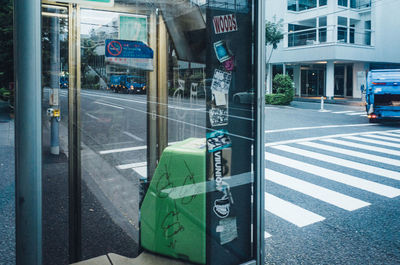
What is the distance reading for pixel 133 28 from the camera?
9.93 feet

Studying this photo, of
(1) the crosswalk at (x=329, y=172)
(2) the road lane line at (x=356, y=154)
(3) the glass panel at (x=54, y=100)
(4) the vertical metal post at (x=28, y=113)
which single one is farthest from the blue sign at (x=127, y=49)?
(2) the road lane line at (x=356, y=154)

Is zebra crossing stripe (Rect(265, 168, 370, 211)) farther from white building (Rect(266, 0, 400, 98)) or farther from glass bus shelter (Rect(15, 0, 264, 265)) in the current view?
white building (Rect(266, 0, 400, 98))

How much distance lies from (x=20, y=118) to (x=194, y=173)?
5.09 ft

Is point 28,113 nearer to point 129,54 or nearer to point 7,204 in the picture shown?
point 129,54

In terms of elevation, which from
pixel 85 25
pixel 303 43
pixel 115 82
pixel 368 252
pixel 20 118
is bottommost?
pixel 368 252

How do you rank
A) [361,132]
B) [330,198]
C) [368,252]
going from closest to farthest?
[368,252] < [330,198] < [361,132]

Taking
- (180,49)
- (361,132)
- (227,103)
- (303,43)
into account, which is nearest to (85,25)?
(180,49)

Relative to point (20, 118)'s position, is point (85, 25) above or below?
above

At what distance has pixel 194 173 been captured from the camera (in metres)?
2.97

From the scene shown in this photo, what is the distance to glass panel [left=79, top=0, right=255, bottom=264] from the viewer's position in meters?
2.73

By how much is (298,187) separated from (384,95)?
10.2 meters

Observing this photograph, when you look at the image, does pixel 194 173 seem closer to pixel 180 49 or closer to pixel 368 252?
pixel 180 49

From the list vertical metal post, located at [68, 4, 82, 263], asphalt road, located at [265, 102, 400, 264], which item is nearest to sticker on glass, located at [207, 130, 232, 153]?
vertical metal post, located at [68, 4, 82, 263]

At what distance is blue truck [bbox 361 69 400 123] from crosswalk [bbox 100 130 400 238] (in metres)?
3.10
